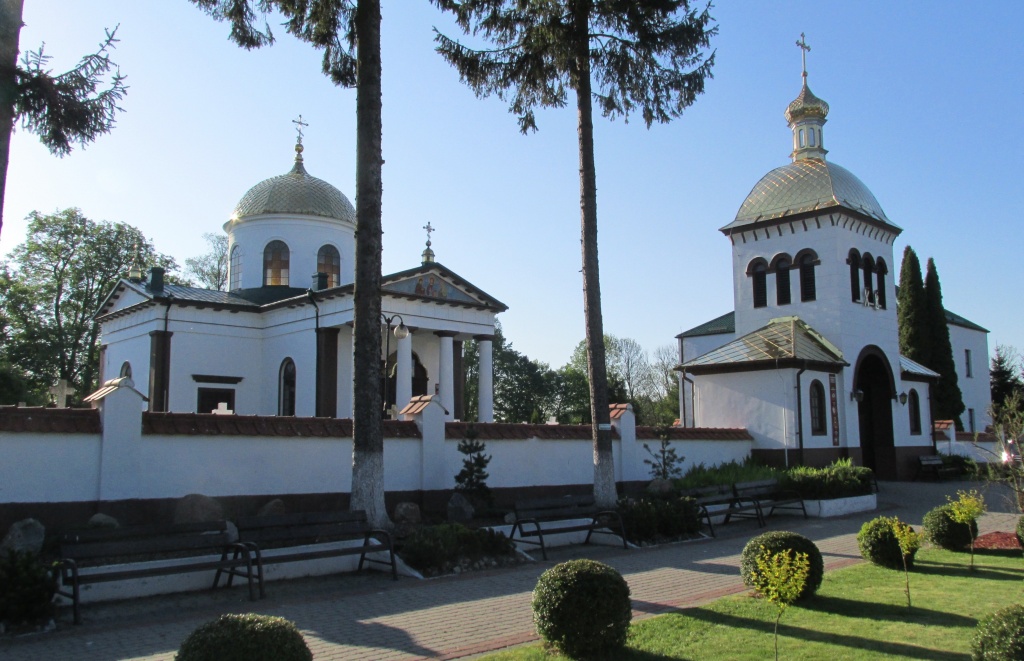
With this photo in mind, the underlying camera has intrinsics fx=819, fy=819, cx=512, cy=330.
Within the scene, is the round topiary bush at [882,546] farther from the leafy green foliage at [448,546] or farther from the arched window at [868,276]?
the arched window at [868,276]

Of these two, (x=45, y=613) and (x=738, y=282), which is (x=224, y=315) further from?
(x=45, y=613)

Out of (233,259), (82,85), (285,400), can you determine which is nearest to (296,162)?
(233,259)

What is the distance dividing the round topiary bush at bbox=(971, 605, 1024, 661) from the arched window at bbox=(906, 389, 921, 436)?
2386 centimetres

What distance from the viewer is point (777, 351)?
75.5 feet

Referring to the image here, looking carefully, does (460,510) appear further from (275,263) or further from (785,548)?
(275,263)

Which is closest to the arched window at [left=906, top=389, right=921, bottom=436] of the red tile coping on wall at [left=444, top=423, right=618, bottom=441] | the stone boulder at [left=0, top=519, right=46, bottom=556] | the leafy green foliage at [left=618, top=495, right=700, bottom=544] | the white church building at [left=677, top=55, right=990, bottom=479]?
the white church building at [left=677, top=55, right=990, bottom=479]

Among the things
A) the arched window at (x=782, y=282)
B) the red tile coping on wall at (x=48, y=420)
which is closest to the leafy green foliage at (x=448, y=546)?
the red tile coping on wall at (x=48, y=420)

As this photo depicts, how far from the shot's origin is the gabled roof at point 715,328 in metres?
43.1

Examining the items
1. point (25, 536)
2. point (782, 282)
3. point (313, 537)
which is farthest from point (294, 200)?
point (25, 536)

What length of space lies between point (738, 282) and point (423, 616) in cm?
2097

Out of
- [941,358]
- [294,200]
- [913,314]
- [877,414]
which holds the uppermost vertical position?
[294,200]

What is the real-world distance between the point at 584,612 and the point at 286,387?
25.1 meters

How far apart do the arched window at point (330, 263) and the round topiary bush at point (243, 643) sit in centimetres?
2883

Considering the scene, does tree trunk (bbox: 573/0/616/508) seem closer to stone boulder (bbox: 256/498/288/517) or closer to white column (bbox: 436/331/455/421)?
stone boulder (bbox: 256/498/288/517)
